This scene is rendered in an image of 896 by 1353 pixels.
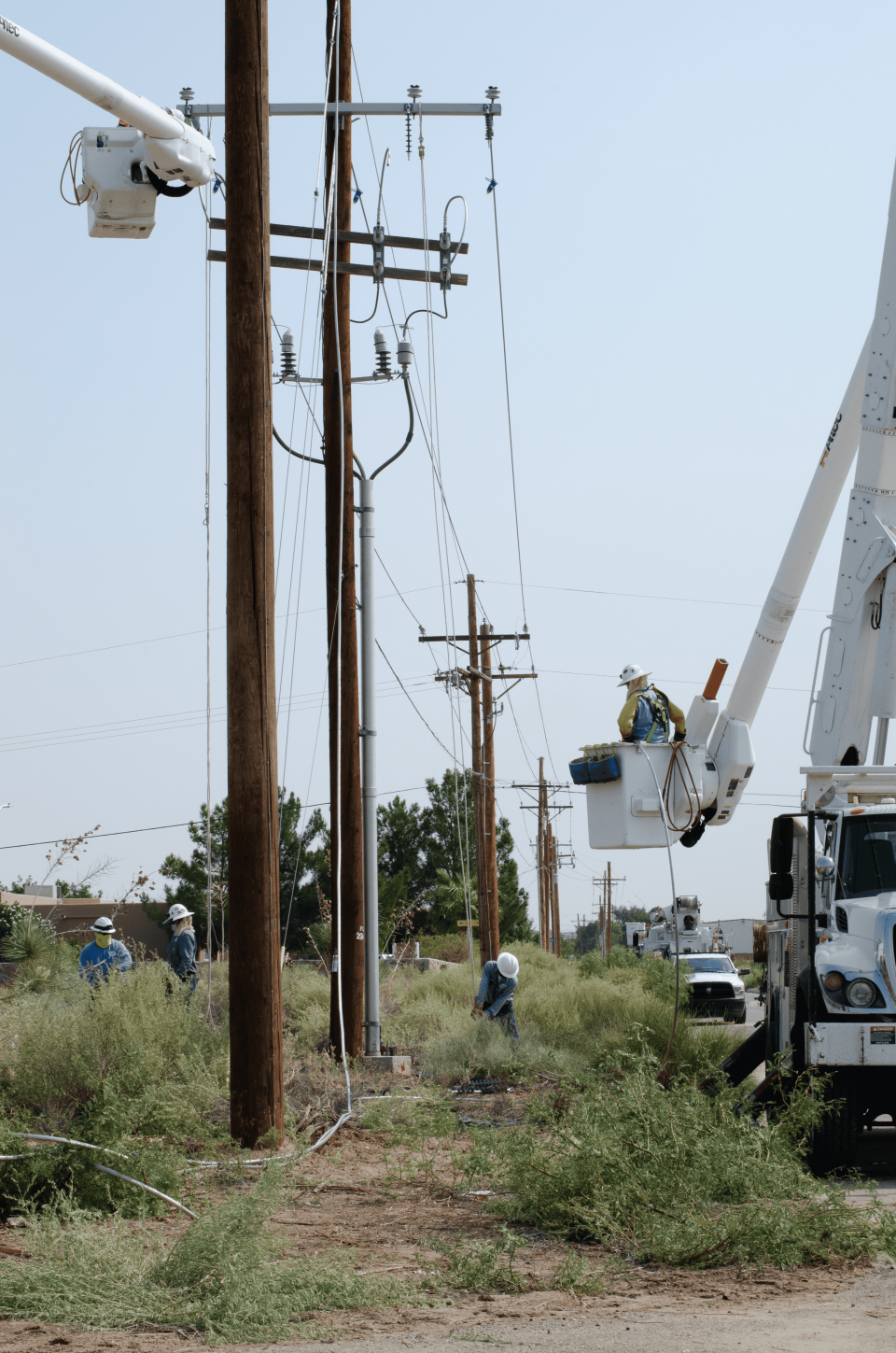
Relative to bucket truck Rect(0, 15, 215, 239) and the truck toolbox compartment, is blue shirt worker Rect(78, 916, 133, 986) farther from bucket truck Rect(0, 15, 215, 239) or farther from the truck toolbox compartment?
bucket truck Rect(0, 15, 215, 239)

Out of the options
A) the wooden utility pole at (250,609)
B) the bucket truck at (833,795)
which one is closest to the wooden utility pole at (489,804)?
the bucket truck at (833,795)

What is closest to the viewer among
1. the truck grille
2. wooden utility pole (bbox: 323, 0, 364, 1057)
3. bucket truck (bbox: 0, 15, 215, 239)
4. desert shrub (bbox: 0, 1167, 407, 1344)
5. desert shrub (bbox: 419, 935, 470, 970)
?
desert shrub (bbox: 0, 1167, 407, 1344)

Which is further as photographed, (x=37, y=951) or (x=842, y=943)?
(x=37, y=951)

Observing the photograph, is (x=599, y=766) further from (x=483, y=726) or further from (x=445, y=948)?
(x=445, y=948)

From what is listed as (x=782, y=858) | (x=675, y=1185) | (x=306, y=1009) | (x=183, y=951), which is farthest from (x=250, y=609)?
(x=306, y=1009)

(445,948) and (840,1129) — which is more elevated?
(840,1129)

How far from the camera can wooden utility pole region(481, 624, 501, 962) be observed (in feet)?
94.6

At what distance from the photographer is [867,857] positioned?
34.8 ft

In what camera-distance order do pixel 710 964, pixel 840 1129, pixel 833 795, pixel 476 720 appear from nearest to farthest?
pixel 840 1129
pixel 833 795
pixel 710 964
pixel 476 720

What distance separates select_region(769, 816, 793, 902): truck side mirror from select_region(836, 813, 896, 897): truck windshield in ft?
2.07

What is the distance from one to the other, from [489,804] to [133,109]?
24851mm

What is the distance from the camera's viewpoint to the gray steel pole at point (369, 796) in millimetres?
15328

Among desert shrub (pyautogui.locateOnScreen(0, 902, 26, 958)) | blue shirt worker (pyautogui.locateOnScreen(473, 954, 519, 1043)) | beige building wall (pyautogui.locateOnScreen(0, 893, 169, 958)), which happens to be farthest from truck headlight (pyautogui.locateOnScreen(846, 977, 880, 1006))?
beige building wall (pyautogui.locateOnScreen(0, 893, 169, 958))

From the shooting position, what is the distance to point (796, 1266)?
688 centimetres
